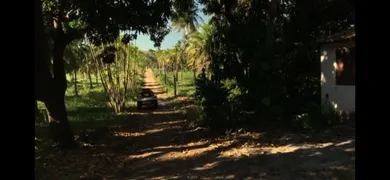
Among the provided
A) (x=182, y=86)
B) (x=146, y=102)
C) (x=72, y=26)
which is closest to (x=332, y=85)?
(x=72, y=26)

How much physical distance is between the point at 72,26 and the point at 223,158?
22.9 feet

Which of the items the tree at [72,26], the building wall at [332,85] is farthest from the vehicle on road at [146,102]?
the building wall at [332,85]

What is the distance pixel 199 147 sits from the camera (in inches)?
471

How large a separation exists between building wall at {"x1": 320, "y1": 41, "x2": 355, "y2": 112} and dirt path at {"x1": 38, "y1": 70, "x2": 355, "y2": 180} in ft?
10.4

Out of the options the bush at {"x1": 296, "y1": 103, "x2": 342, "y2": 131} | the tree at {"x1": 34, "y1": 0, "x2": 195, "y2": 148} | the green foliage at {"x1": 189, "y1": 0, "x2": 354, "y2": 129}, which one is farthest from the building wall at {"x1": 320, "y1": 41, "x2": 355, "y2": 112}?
the tree at {"x1": 34, "y1": 0, "x2": 195, "y2": 148}

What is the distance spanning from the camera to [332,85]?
15.5 meters

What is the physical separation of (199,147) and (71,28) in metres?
5.62

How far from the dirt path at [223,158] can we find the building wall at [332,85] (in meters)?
3.16

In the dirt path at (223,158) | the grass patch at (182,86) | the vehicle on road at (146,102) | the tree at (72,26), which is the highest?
the tree at (72,26)

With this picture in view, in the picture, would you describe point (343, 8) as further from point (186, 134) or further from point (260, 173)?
point (260, 173)

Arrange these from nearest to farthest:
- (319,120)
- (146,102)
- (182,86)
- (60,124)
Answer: (60,124), (319,120), (146,102), (182,86)

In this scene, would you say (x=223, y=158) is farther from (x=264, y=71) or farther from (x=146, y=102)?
(x=146, y=102)

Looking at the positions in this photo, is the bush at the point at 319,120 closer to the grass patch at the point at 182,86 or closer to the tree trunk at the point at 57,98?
the tree trunk at the point at 57,98

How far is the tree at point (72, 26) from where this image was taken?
9.55 meters
